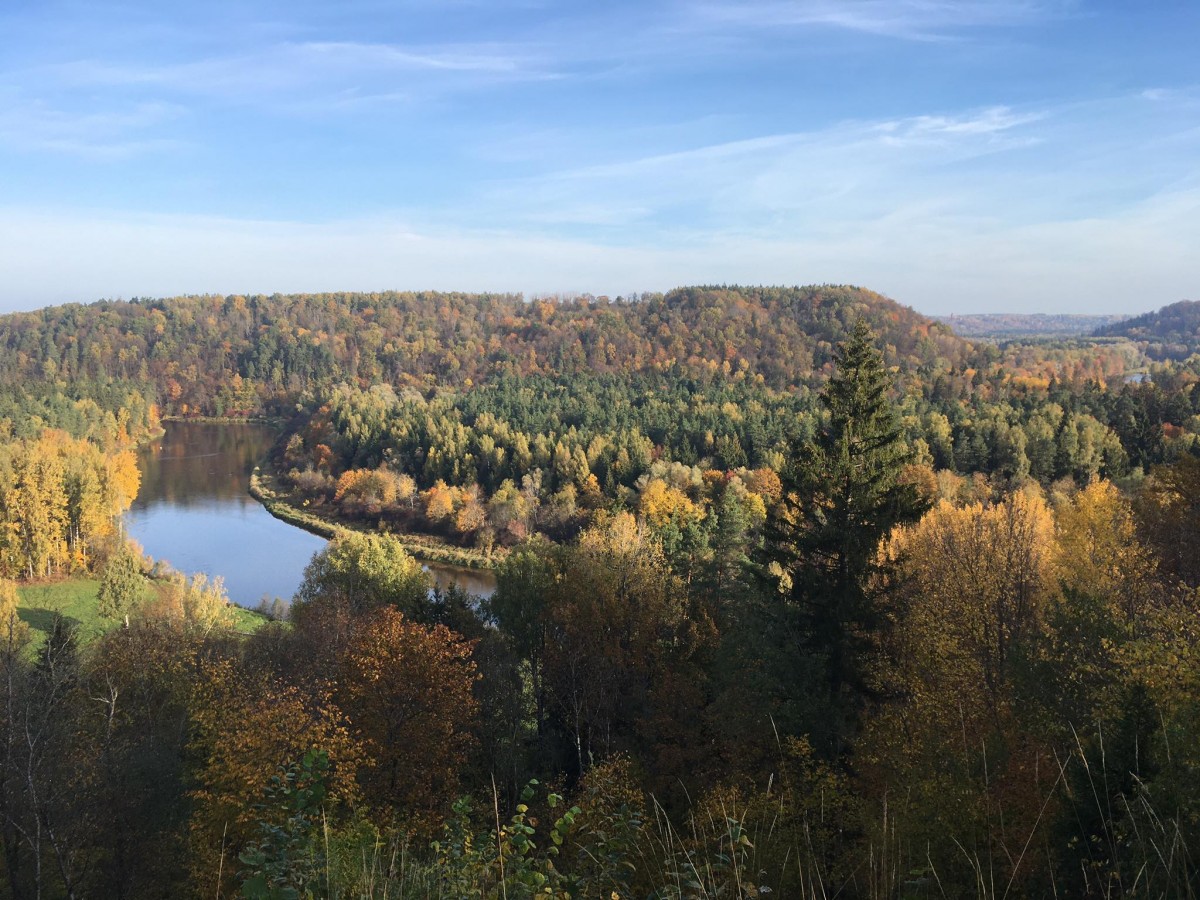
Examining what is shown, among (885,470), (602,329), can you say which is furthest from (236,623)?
(602,329)

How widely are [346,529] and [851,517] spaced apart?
140 feet

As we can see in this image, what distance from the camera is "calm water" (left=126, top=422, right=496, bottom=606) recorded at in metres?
40.6

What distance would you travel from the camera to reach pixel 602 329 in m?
109

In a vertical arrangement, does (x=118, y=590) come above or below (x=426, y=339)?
below

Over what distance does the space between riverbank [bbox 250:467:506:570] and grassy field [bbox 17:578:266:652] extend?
1260 centimetres

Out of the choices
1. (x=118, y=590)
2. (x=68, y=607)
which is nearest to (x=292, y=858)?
(x=118, y=590)

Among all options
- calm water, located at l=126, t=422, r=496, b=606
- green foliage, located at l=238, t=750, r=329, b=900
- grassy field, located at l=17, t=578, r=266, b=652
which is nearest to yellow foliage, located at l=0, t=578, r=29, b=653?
grassy field, located at l=17, t=578, r=266, b=652

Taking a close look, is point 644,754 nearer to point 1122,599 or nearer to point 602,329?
point 1122,599

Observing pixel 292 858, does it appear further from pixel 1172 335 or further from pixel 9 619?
pixel 1172 335

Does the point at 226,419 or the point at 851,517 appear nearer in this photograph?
the point at 851,517

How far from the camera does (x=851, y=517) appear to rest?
13.0 metres

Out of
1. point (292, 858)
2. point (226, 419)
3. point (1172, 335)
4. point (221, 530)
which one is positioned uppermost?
point (1172, 335)

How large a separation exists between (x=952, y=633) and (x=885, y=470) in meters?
2.91

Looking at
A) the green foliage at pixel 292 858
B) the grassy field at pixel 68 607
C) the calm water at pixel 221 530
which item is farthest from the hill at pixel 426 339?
the green foliage at pixel 292 858
